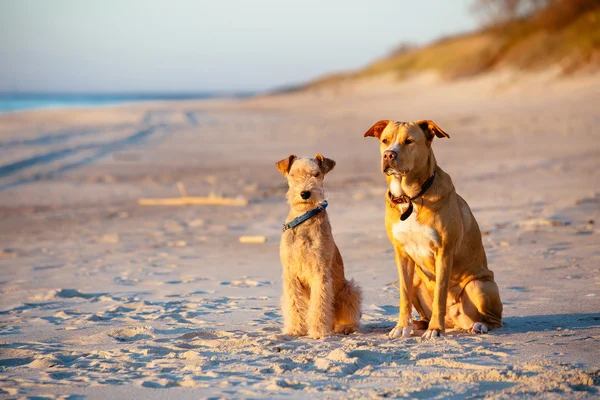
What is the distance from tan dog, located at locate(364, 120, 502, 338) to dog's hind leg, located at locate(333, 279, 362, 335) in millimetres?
374

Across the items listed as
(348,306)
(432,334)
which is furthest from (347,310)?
(432,334)

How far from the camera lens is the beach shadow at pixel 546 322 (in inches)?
210

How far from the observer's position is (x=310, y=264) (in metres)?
5.37

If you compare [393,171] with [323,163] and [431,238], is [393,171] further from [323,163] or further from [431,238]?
[323,163]

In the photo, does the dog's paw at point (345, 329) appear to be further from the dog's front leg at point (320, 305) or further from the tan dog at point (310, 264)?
the dog's front leg at point (320, 305)

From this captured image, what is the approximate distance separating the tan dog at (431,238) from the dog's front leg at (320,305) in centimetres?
51

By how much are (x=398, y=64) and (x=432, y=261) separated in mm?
62868

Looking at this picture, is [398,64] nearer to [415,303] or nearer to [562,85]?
[562,85]

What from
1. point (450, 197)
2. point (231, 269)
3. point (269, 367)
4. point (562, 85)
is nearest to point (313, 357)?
point (269, 367)

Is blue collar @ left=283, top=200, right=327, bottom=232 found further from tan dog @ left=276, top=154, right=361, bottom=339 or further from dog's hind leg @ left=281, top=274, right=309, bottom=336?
dog's hind leg @ left=281, top=274, right=309, bottom=336

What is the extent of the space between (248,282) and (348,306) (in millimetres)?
1846

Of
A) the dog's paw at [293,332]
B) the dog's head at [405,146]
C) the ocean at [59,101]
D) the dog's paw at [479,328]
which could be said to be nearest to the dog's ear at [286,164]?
the dog's head at [405,146]

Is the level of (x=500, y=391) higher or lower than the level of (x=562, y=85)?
lower

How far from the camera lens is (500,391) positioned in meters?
4.05
